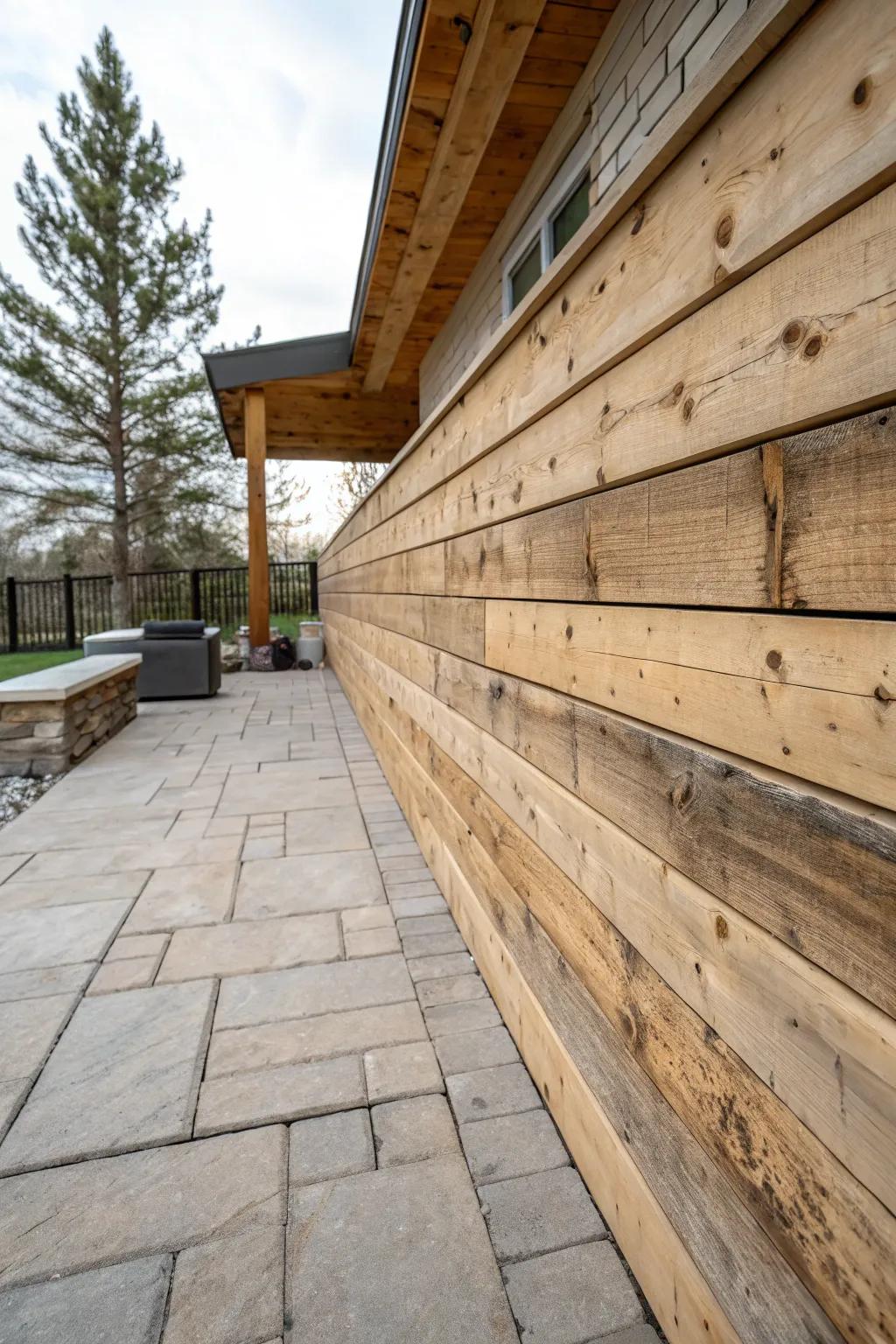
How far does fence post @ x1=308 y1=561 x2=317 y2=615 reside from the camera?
15102 mm

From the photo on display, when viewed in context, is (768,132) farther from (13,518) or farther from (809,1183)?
(13,518)

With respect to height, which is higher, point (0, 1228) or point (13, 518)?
point (13, 518)

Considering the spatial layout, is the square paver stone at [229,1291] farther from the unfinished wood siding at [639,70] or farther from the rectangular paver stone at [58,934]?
the unfinished wood siding at [639,70]

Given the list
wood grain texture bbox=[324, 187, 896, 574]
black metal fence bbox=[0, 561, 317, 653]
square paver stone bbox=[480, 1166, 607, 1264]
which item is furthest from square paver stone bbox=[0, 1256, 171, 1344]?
black metal fence bbox=[0, 561, 317, 653]

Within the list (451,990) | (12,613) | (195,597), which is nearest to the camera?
(451,990)

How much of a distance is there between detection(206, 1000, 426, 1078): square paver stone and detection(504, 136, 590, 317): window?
9.27 feet

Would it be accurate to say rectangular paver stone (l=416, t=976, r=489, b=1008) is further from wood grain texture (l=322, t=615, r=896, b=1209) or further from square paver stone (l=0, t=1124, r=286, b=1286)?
wood grain texture (l=322, t=615, r=896, b=1209)

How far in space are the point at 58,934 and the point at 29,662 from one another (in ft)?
33.0

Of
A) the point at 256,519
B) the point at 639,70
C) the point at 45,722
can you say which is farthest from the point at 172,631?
the point at 639,70

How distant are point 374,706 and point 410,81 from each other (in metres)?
3.11

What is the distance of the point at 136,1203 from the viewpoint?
4.25 feet

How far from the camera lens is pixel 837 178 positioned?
64 centimetres

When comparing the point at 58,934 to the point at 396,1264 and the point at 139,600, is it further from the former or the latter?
the point at 139,600

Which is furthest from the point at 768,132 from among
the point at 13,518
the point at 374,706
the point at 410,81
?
the point at 13,518
